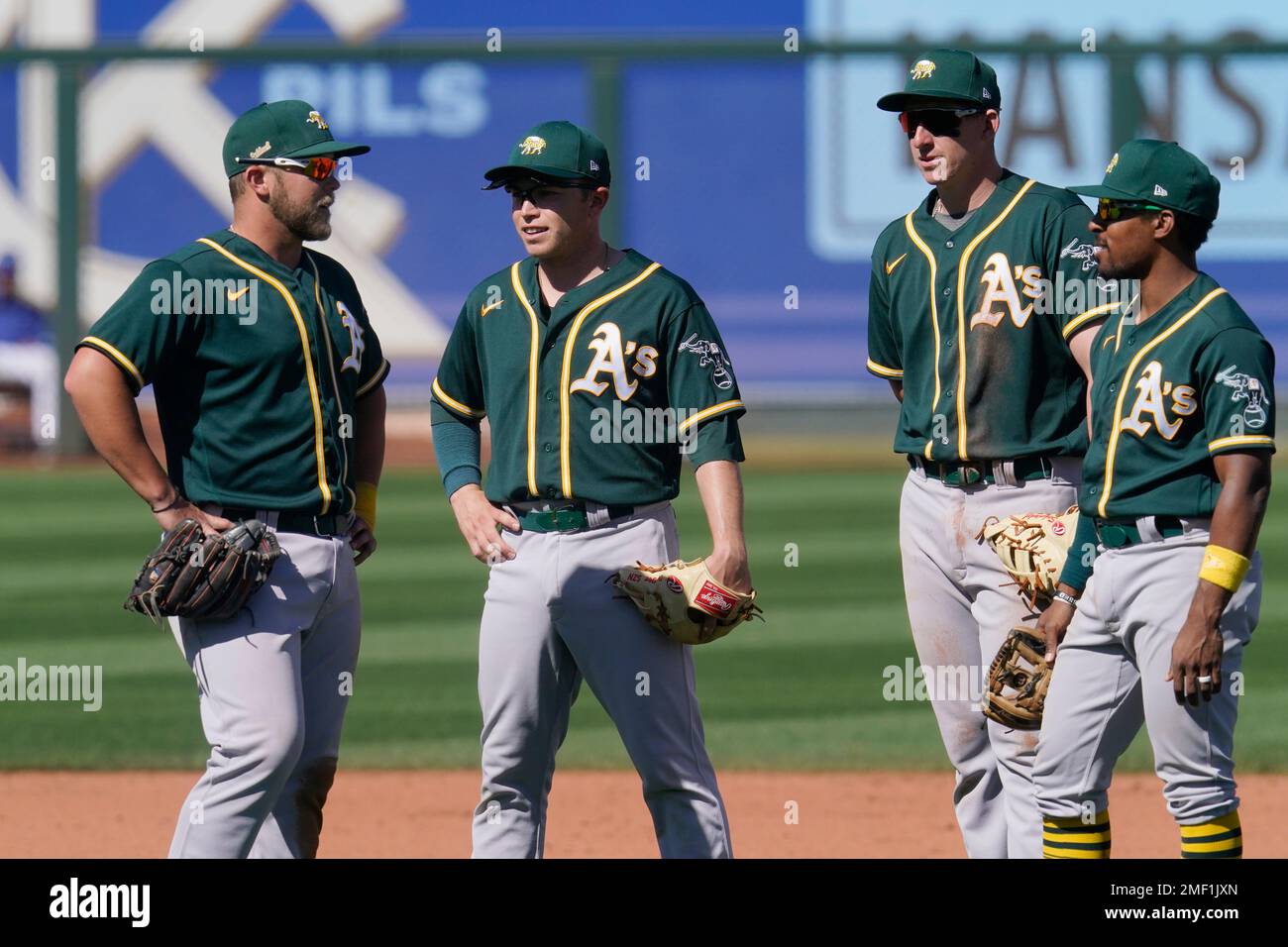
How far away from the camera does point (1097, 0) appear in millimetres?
20859

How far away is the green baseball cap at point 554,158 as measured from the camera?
14.0 feet

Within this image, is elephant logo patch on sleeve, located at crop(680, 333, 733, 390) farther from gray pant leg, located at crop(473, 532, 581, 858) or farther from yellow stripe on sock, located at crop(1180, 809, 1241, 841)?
yellow stripe on sock, located at crop(1180, 809, 1241, 841)

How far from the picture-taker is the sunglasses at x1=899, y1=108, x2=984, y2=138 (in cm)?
454

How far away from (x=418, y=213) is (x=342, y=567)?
15.4m

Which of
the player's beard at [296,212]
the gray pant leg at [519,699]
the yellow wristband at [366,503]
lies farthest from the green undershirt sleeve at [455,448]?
the player's beard at [296,212]

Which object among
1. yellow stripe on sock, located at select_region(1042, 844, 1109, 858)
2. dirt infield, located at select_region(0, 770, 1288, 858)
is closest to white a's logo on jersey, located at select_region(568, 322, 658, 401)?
yellow stripe on sock, located at select_region(1042, 844, 1109, 858)

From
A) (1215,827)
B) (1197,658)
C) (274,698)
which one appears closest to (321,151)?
(274,698)

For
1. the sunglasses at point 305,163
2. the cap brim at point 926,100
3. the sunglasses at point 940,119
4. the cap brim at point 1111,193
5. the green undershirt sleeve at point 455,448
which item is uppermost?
the cap brim at point 926,100

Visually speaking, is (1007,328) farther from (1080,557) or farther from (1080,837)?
(1080,837)

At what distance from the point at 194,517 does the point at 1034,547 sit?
6.20 ft

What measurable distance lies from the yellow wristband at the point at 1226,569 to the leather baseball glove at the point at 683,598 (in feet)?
3.24

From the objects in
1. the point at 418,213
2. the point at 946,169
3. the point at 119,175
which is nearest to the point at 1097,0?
the point at 418,213

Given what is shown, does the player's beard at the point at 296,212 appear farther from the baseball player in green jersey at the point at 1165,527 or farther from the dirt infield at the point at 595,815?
the dirt infield at the point at 595,815

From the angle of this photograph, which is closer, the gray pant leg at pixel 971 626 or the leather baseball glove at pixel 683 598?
the leather baseball glove at pixel 683 598
